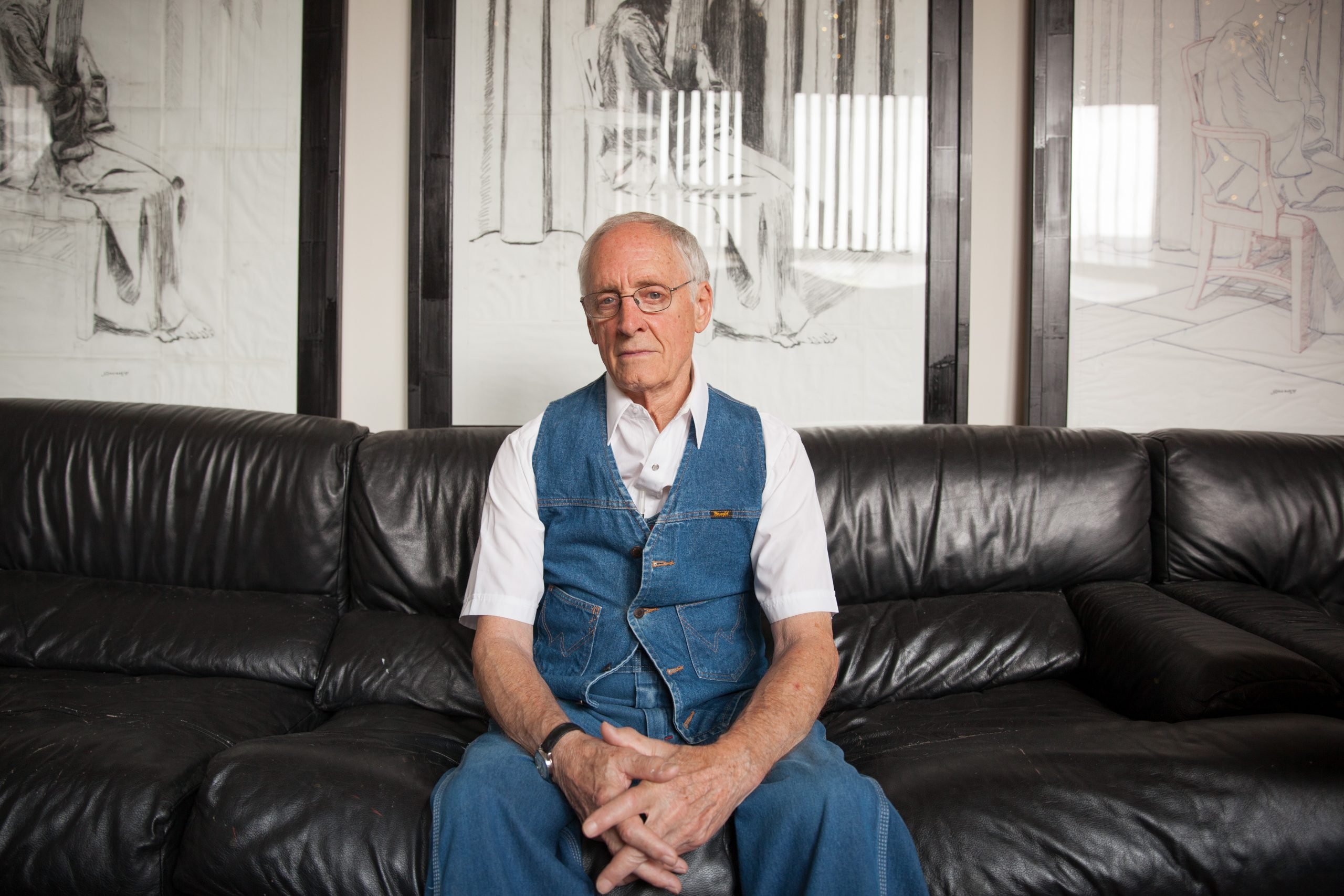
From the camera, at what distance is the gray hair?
1.62 m

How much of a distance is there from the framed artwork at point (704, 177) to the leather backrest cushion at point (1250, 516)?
589 millimetres

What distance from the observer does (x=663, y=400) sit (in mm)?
1652

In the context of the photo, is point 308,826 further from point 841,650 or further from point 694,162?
point 694,162

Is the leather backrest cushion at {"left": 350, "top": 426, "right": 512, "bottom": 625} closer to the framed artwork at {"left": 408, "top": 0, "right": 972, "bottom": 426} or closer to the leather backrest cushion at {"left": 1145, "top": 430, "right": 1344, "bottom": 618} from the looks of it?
the framed artwork at {"left": 408, "top": 0, "right": 972, "bottom": 426}

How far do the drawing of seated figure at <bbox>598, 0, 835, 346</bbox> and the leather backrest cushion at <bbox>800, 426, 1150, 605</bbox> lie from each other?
57cm

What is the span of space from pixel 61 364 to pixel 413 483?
1247 mm

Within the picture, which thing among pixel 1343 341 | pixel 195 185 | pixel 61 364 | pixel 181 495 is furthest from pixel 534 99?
pixel 1343 341

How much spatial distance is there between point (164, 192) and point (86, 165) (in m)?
0.23

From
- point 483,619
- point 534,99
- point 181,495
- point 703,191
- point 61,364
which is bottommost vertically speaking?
point 483,619

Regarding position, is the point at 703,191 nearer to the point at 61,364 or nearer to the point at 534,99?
the point at 534,99

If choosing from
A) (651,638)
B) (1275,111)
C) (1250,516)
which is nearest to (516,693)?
(651,638)

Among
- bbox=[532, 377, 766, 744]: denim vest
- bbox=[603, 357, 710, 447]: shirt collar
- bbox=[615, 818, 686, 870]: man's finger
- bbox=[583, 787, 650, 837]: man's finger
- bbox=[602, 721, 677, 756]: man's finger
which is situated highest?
bbox=[603, 357, 710, 447]: shirt collar

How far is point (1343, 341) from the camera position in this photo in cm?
247

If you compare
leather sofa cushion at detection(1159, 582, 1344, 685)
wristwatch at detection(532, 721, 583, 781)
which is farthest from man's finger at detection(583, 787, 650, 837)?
leather sofa cushion at detection(1159, 582, 1344, 685)
